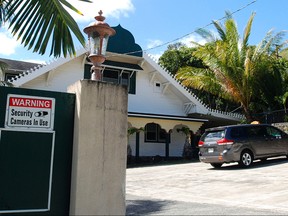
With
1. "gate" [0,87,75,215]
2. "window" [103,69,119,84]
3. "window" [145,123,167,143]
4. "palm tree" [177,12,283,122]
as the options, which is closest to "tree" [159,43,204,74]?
"palm tree" [177,12,283,122]

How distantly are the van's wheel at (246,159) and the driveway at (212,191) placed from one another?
0.88ft

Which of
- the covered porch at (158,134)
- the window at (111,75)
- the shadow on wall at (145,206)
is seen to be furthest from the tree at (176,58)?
the shadow on wall at (145,206)

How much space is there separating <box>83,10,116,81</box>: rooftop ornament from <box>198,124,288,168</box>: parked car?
9.42m

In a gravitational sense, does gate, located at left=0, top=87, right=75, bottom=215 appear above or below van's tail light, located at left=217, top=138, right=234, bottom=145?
below

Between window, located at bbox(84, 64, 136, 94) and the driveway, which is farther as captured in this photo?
window, located at bbox(84, 64, 136, 94)

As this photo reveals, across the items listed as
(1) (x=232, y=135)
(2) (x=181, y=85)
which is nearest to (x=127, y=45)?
(2) (x=181, y=85)

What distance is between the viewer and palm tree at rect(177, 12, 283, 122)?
21.7 metres

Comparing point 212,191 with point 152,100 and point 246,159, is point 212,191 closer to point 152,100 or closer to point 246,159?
point 246,159

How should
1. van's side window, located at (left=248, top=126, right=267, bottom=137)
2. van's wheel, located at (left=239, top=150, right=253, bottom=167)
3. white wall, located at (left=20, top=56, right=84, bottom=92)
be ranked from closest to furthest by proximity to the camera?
van's wheel, located at (left=239, top=150, right=253, bottom=167), van's side window, located at (left=248, top=126, right=267, bottom=137), white wall, located at (left=20, top=56, right=84, bottom=92)

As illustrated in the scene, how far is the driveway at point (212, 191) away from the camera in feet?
25.7

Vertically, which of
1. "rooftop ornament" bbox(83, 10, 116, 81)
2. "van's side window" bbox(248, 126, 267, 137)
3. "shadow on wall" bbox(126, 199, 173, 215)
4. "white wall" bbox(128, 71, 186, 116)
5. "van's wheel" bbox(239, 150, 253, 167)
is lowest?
"shadow on wall" bbox(126, 199, 173, 215)

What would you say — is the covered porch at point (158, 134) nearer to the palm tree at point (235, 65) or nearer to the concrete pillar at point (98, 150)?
the palm tree at point (235, 65)

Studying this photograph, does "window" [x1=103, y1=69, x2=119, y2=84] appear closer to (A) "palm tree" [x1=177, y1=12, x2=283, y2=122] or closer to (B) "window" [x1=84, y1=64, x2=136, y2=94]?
(B) "window" [x1=84, y1=64, x2=136, y2=94]

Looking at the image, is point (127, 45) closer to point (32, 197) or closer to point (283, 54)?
point (283, 54)
